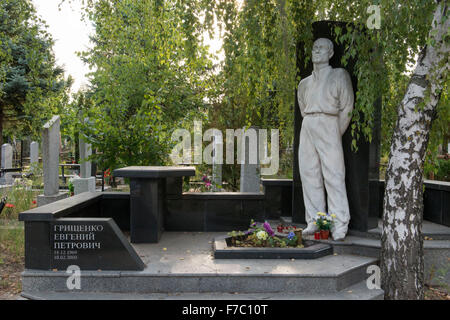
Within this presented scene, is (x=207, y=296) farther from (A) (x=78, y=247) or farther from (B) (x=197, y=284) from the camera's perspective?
(A) (x=78, y=247)

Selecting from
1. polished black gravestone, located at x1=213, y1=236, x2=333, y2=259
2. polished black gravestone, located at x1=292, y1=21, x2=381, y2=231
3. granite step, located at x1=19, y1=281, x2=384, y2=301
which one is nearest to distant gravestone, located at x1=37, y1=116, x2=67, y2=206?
granite step, located at x1=19, y1=281, x2=384, y2=301

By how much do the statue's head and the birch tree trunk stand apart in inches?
79.5

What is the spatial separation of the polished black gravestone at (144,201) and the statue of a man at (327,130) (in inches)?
90.2

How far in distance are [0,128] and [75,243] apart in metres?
20.5

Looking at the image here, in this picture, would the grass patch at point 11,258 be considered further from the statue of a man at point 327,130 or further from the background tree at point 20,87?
the statue of a man at point 327,130

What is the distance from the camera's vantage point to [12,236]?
286 inches

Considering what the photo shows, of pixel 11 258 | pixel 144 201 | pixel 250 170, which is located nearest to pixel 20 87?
pixel 250 170

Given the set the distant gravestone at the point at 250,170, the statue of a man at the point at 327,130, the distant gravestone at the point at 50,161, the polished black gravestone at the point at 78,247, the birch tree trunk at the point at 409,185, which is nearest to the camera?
the birch tree trunk at the point at 409,185

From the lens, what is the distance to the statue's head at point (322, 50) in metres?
6.45

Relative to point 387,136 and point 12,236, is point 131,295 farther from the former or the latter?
point 387,136

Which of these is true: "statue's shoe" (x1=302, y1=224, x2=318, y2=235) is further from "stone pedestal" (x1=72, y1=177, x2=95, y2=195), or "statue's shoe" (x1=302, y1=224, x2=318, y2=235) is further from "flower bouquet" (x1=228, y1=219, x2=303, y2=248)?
"stone pedestal" (x1=72, y1=177, x2=95, y2=195)

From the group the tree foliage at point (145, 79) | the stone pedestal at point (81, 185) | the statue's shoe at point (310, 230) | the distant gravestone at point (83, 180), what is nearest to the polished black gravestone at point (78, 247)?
the tree foliage at point (145, 79)

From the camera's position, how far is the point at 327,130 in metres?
6.40

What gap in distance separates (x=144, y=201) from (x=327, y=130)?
3.14m
